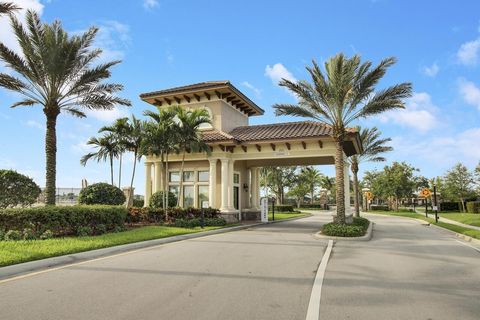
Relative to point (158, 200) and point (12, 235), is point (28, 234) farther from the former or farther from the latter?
point (158, 200)

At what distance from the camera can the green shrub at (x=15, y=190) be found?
1734 centimetres

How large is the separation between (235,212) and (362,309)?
1813cm

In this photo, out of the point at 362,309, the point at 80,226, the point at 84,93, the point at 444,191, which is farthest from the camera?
the point at 444,191

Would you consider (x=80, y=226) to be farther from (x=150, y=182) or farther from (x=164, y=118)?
(x=150, y=182)

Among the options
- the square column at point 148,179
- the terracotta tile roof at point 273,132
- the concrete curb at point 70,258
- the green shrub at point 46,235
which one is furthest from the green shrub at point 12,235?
the square column at point 148,179

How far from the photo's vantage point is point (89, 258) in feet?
31.1

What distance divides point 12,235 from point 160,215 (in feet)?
29.9

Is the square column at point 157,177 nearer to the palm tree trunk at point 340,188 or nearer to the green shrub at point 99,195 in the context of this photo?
the green shrub at point 99,195

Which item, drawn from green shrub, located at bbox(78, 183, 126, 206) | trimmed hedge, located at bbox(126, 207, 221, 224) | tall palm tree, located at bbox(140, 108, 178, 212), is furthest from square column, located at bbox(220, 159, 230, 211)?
green shrub, located at bbox(78, 183, 126, 206)


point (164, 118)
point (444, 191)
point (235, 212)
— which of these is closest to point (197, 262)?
point (164, 118)

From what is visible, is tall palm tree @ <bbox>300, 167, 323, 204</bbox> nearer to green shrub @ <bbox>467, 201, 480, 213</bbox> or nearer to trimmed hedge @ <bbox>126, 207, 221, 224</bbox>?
green shrub @ <bbox>467, 201, 480, 213</bbox>

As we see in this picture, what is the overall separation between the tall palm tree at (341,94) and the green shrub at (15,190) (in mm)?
13330

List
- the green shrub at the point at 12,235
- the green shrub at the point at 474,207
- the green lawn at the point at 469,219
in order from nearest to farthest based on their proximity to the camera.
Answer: the green shrub at the point at 12,235 < the green lawn at the point at 469,219 < the green shrub at the point at 474,207

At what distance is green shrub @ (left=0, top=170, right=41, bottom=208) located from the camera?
1734 cm
